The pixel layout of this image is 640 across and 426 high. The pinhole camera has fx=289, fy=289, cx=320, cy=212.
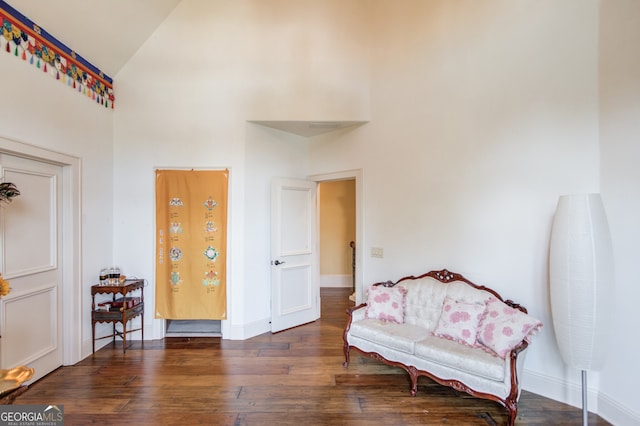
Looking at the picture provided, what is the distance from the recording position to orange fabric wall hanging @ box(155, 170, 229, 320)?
365 centimetres

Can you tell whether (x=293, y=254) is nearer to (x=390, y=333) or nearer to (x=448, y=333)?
(x=390, y=333)

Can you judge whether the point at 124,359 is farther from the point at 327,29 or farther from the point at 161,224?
the point at 327,29

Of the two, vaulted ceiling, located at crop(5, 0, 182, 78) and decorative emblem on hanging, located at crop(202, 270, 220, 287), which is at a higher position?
vaulted ceiling, located at crop(5, 0, 182, 78)

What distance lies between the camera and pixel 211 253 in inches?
145

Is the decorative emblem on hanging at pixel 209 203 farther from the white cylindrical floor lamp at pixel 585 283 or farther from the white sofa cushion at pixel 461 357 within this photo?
the white cylindrical floor lamp at pixel 585 283

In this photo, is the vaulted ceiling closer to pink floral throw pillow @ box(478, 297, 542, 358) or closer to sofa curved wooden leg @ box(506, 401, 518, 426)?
pink floral throw pillow @ box(478, 297, 542, 358)

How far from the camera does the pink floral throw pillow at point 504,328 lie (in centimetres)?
225

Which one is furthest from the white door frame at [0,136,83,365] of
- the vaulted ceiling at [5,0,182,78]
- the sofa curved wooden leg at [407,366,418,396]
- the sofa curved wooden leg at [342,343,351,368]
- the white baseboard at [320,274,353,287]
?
the white baseboard at [320,274,353,287]

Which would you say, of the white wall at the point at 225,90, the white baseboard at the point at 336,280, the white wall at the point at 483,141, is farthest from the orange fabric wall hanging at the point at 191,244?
the white baseboard at the point at 336,280

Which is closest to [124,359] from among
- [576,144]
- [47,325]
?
[47,325]

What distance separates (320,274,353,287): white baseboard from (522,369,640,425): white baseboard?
4236mm

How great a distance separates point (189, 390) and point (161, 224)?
1983 millimetres

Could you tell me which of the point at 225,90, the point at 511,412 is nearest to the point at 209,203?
the point at 225,90

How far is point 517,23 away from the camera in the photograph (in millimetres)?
2629
